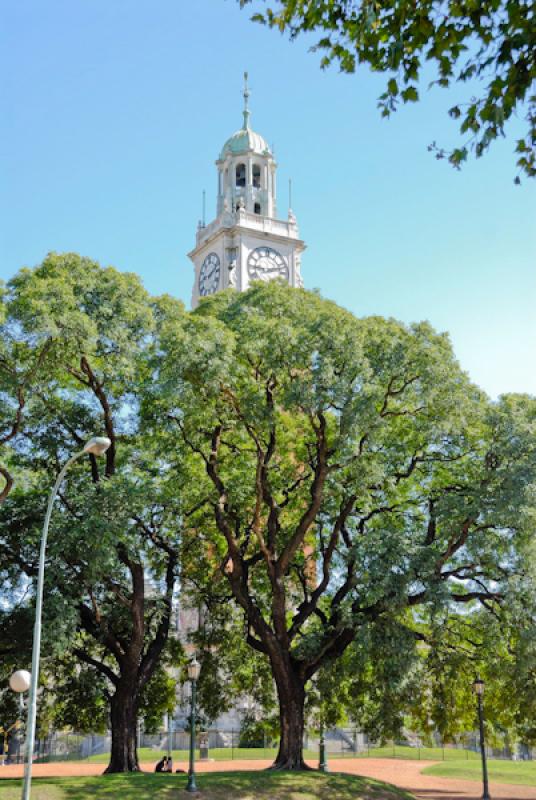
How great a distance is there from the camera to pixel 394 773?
116ft

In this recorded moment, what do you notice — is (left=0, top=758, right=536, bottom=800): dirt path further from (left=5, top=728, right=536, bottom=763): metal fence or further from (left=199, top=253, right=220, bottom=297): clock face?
(left=199, top=253, right=220, bottom=297): clock face

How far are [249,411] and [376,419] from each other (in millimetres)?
3409

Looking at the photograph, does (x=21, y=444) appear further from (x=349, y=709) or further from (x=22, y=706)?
(x=349, y=709)

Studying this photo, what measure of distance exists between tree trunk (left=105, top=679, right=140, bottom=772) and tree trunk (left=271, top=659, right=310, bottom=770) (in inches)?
169

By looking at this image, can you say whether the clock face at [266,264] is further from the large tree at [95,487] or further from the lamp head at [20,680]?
the lamp head at [20,680]

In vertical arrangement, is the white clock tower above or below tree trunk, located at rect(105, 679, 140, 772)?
above

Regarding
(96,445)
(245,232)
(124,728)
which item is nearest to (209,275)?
(245,232)

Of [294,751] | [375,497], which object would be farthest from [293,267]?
[294,751]

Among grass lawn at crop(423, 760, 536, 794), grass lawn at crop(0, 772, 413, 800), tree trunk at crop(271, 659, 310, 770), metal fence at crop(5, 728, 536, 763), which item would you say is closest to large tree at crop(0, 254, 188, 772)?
grass lawn at crop(0, 772, 413, 800)

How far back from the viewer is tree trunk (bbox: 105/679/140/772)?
25.2 m

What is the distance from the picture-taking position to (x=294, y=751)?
2461 cm

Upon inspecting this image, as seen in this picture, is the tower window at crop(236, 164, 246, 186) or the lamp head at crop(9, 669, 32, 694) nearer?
the lamp head at crop(9, 669, 32, 694)

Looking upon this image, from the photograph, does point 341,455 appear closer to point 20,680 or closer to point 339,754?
point 20,680

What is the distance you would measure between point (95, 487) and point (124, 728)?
24.0ft
